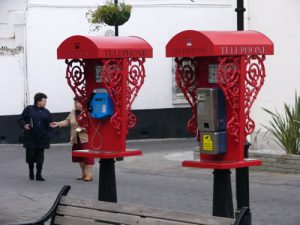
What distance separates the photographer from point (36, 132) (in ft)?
59.0

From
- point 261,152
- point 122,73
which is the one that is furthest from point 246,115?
point 261,152

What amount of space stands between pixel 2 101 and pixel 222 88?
1796 centimetres

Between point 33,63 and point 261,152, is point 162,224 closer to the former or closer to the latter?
point 261,152

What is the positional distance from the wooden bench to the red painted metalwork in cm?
105

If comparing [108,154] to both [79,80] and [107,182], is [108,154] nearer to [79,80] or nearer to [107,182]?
[107,182]

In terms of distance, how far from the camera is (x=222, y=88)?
27.9 feet

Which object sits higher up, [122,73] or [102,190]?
[122,73]

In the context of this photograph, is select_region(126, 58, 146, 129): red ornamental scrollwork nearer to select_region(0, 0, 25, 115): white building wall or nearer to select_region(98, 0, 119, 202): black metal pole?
select_region(98, 0, 119, 202): black metal pole

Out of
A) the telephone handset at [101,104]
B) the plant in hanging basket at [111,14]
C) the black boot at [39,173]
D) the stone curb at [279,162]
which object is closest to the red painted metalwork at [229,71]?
the telephone handset at [101,104]

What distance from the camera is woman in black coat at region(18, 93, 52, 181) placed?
17969mm

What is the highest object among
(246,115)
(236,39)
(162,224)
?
(236,39)

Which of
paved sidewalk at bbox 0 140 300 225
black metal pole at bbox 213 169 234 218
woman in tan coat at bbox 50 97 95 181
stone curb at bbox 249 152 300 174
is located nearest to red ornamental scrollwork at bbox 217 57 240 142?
black metal pole at bbox 213 169 234 218

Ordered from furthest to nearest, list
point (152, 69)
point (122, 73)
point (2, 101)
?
point (152, 69), point (2, 101), point (122, 73)

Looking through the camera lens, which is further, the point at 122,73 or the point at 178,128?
the point at 178,128
